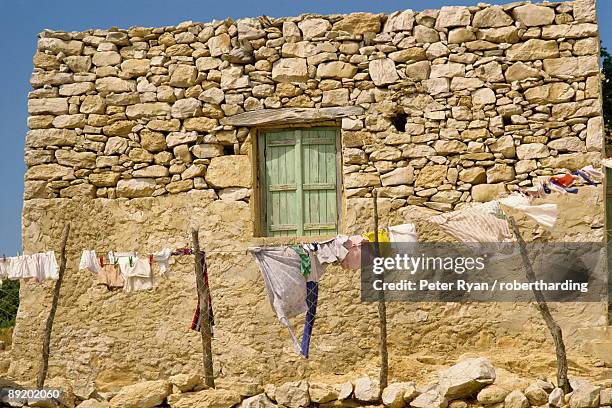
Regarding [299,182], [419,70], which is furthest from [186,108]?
[419,70]

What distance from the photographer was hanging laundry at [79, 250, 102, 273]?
8750 mm

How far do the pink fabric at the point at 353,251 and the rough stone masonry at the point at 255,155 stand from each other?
0.81 metres

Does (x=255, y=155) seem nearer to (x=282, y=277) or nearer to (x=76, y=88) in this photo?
(x=282, y=277)

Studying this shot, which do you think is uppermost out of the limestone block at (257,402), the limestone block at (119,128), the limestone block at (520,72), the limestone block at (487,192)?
the limestone block at (520,72)

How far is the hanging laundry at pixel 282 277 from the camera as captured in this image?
26.7ft

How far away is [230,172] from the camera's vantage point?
Answer: 9359 mm

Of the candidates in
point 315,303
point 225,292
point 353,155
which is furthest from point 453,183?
point 225,292

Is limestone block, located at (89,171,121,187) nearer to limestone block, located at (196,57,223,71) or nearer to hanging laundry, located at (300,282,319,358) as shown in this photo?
limestone block, located at (196,57,223,71)

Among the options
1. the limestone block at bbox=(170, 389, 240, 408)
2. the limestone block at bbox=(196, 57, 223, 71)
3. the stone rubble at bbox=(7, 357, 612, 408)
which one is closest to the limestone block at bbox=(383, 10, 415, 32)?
the limestone block at bbox=(196, 57, 223, 71)

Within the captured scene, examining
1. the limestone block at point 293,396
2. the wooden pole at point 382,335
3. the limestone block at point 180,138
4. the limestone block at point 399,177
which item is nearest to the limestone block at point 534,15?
the limestone block at point 399,177

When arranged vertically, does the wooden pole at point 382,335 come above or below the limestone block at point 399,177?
below

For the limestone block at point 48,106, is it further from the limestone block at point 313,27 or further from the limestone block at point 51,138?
the limestone block at point 313,27

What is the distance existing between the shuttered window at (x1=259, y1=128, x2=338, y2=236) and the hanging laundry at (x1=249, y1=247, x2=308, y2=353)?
3.89 feet

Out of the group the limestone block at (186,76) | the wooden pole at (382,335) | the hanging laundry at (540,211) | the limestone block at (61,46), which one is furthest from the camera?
the limestone block at (61,46)
